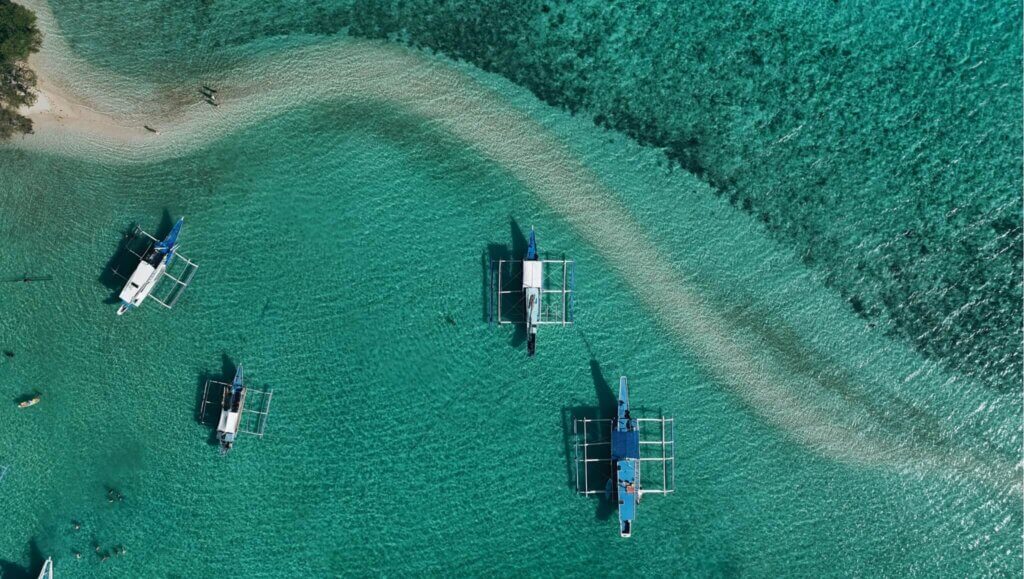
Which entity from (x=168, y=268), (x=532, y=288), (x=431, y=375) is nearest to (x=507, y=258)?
(x=532, y=288)

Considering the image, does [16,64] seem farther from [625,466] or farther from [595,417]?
[625,466]

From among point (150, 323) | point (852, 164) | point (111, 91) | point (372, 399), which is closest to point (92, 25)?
point (111, 91)

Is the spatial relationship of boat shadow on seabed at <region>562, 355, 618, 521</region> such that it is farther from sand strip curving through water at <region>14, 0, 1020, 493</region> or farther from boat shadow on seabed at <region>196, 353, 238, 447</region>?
boat shadow on seabed at <region>196, 353, 238, 447</region>

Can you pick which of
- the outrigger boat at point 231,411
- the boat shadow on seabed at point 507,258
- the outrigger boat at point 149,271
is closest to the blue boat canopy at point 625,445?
the boat shadow on seabed at point 507,258

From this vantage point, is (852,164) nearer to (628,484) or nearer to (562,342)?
(562,342)

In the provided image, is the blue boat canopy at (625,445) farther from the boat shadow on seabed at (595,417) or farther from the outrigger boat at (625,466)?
the boat shadow on seabed at (595,417)

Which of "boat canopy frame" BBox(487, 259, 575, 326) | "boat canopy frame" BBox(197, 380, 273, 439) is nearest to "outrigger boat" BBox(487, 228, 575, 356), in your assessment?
"boat canopy frame" BBox(487, 259, 575, 326)
